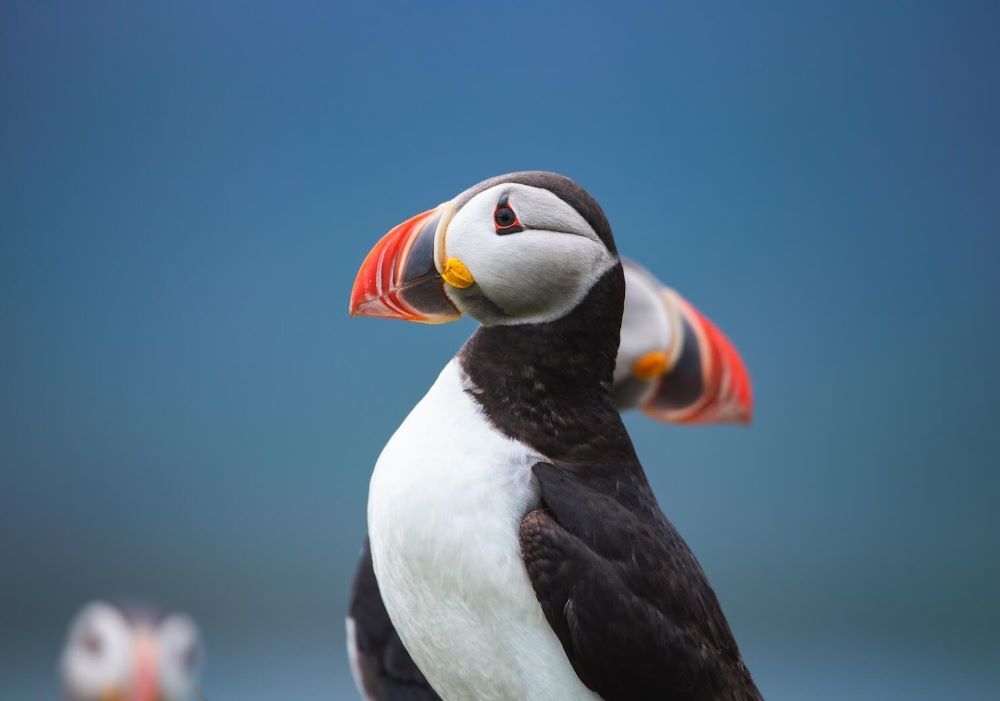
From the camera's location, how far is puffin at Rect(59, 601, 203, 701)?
10.8 ft

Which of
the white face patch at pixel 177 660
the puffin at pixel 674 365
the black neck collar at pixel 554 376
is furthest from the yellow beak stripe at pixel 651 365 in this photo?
the white face patch at pixel 177 660

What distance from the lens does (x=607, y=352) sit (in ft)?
5.31

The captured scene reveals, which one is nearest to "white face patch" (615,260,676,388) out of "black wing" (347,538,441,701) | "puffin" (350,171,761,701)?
"black wing" (347,538,441,701)

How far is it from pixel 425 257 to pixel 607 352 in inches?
11.3

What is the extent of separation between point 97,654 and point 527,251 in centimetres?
246

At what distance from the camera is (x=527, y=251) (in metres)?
1.50

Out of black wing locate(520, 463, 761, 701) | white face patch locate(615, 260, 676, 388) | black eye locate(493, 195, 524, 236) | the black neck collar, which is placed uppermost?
black eye locate(493, 195, 524, 236)

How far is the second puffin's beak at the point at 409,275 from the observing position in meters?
1.54

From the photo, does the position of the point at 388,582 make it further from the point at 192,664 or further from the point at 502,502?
the point at 192,664

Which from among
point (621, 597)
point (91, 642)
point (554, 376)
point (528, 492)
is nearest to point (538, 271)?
point (554, 376)

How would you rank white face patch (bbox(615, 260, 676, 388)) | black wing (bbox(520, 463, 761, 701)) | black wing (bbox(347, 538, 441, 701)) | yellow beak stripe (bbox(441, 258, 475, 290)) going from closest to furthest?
1. black wing (bbox(520, 463, 761, 701))
2. yellow beak stripe (bbox(441, 258, 475, 290))
3. black wing (bbox(347, 538, 441, 701))
4. white face patch (bbox(615, 260, 676, 388))

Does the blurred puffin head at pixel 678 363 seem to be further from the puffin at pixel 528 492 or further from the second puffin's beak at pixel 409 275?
the second puffin's beak at pixel 409 275

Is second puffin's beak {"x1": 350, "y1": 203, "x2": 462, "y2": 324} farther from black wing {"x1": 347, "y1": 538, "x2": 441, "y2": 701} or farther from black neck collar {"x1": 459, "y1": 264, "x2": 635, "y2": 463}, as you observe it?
black wing {"x1": 347, "y1": 538, "x2": 441, "y2": 701}

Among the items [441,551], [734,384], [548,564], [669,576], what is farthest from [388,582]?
[734,384]
